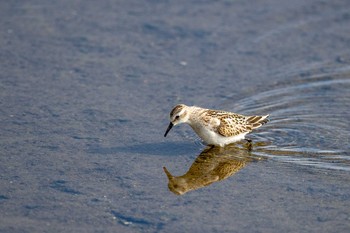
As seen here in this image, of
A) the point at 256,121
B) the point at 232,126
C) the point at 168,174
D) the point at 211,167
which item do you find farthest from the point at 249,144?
the point at 168,174

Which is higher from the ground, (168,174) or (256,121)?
(256,121)

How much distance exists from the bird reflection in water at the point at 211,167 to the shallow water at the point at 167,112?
0.10 ft

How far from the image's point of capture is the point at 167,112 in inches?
502

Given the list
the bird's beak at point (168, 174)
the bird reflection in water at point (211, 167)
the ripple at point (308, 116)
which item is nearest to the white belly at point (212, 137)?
the bird reflection in water at point (211, 167)

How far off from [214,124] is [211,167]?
2.77 feet

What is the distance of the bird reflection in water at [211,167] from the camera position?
10.6 metres

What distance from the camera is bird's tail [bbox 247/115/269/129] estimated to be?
1198 cm

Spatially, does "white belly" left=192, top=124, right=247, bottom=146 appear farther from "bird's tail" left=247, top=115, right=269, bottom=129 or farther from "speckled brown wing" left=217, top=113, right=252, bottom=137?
"bird's tail" left=247, top=115, right=269, bottom=129

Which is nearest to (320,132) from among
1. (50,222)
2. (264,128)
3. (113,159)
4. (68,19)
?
(264,128)

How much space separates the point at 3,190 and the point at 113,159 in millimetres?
1824

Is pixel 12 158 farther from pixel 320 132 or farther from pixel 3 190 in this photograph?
pixel 320 132

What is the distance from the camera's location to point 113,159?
36.7 feet

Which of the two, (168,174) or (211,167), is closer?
(168,174)

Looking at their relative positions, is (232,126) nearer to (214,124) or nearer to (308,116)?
(214,124)
